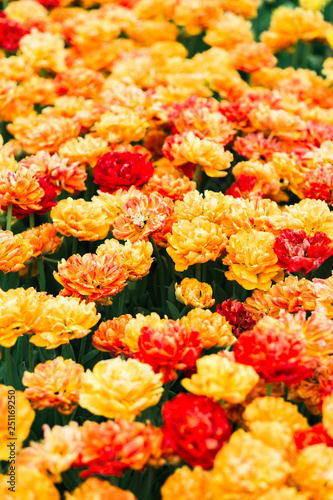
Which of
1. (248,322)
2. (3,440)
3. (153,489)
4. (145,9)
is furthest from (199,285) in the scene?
(145,9)

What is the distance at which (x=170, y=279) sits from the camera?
2115mm

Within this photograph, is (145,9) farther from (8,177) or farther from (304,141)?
(8,177)

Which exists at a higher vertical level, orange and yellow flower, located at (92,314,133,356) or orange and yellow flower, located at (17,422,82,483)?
orange and yellow flower, located at (17,422,82,483)

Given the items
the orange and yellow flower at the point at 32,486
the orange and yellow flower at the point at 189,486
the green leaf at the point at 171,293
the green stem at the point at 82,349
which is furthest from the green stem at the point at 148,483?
the green leaf at the point at 171,293

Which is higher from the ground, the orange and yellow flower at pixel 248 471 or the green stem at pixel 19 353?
the orange and yellow flower at pixel 248 471

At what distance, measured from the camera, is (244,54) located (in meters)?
3.20

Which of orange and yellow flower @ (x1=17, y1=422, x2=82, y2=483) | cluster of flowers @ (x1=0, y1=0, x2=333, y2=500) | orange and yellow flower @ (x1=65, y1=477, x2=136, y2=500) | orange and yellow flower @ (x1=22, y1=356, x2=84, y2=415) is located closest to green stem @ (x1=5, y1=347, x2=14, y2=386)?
cluster of flowers @ (x1=0, y1=0, x2=333, y2=500)

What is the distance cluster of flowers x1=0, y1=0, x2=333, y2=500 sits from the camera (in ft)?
3.53

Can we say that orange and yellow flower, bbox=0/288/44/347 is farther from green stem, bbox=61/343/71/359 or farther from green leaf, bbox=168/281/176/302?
green leaf, bbox=168/281/176/302

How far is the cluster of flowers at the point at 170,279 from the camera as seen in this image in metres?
1.08

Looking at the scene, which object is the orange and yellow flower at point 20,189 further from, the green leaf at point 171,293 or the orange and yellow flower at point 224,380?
the orange and yellow flower at point 224,380

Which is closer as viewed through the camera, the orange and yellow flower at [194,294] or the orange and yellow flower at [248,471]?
the orange and yellow flower at [248,471]

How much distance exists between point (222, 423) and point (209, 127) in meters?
1.49

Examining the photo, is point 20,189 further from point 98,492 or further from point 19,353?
point 98,492
